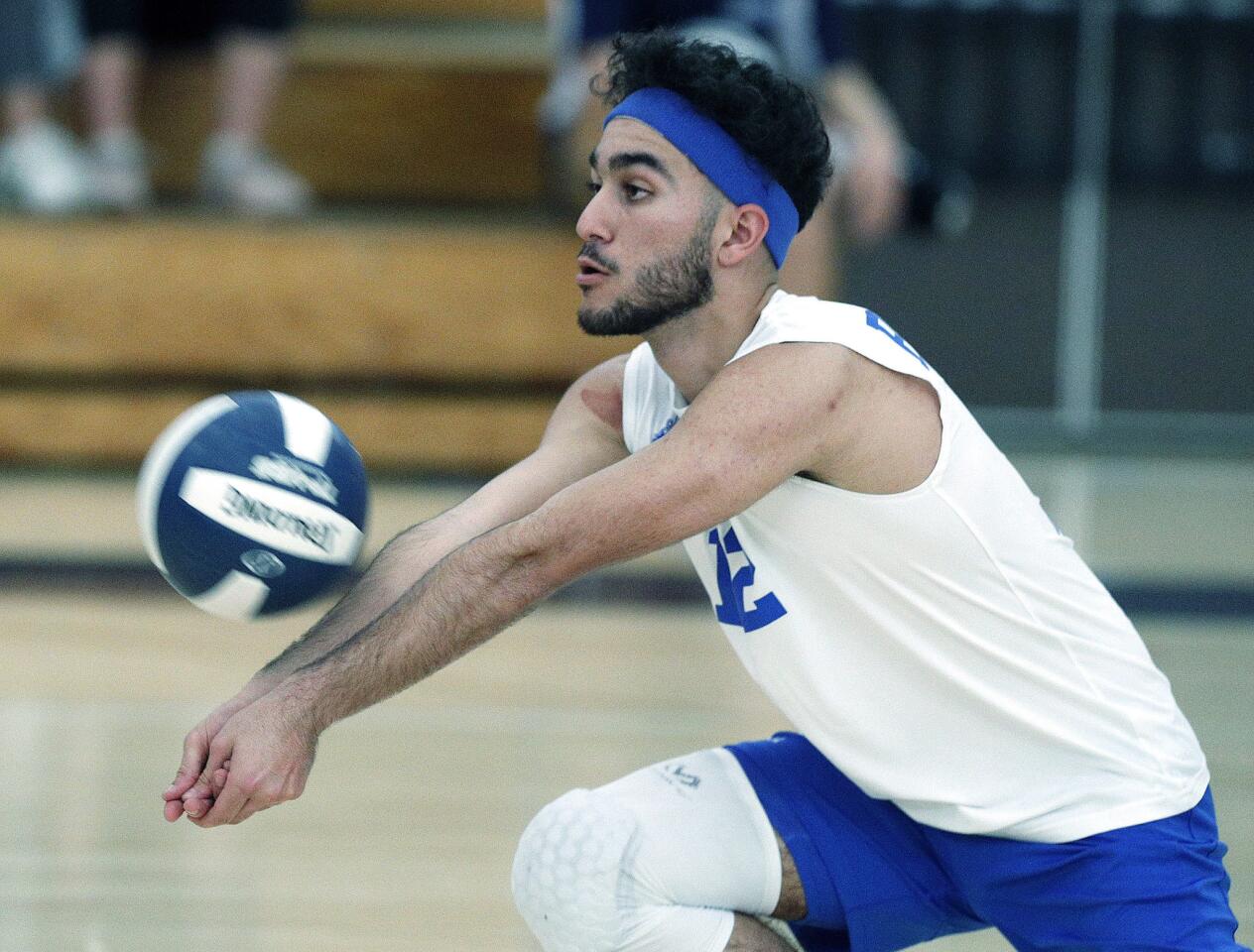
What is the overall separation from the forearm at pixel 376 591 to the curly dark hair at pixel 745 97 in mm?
680

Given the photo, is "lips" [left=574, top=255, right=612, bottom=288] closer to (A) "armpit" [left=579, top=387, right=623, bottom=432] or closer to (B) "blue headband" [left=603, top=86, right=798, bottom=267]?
(B) "blue headband" [left=603, top=86, right=798, bottom=267]

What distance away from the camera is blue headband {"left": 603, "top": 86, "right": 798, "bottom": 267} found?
244 centimetres

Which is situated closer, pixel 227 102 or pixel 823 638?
pixel 823 638

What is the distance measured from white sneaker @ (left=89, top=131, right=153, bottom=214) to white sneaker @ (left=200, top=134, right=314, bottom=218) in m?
0.33

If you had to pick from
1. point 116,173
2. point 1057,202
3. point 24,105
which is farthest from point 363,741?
point 1057,202

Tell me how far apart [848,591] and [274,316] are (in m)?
5.56

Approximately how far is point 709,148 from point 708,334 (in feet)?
0.79

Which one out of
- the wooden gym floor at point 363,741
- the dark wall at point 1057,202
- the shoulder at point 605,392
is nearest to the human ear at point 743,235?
the shoulder at point 605,392

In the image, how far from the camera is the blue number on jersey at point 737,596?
2.48 metres

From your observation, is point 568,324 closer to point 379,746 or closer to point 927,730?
point 379,746

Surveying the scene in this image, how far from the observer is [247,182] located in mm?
7938

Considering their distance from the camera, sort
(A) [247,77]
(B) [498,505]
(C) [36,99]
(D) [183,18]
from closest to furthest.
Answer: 1. (B) [498,505]
2. (C) [36,99]
3. (A) [247,77]
4. (D) [183,18]

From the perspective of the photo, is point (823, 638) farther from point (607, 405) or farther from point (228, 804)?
point (228, 804)

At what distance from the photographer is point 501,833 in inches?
136
